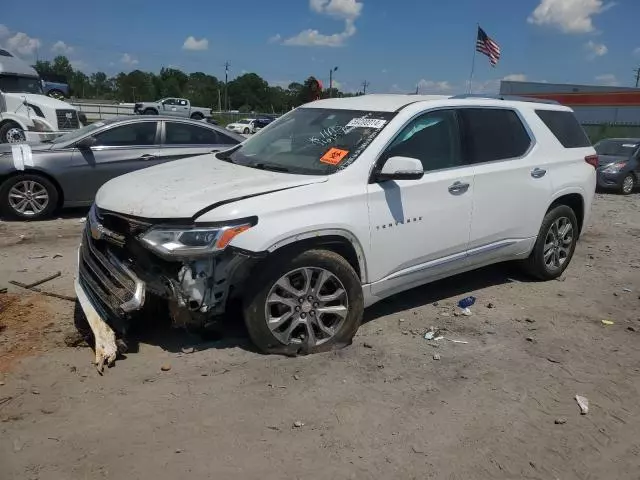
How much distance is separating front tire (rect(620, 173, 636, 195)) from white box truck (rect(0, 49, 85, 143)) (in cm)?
1499

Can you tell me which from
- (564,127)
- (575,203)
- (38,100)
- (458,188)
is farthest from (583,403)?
(38,100)

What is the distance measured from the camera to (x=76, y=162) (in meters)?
7.73

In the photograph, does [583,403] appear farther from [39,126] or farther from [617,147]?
[39,126]

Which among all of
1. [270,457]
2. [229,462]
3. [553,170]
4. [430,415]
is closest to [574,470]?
[430,415]

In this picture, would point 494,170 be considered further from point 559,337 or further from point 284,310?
point 284,310

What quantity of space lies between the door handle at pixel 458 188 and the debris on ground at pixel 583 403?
1777 millimetres

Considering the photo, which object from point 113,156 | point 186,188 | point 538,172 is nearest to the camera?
point 186,188

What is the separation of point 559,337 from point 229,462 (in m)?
3.04

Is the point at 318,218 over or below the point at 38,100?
below

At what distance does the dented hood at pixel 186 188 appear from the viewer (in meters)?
3.54

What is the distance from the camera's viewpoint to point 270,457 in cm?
286

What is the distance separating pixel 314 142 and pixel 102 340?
2159 millimetres

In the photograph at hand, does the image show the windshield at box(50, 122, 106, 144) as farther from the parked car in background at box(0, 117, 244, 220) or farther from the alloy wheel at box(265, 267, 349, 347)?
the alloy wheel at box(265, 267, 349, 347)

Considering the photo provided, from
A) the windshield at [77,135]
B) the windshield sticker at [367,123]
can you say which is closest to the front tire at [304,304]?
the windshield sticker at [367,123]
